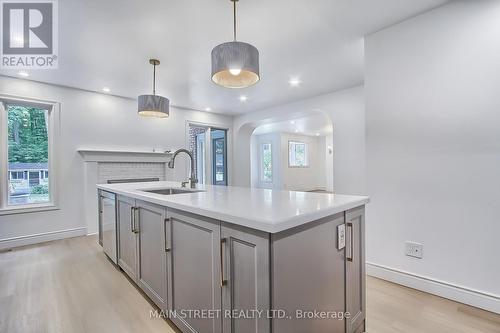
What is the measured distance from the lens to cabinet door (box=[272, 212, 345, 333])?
1.02 metres

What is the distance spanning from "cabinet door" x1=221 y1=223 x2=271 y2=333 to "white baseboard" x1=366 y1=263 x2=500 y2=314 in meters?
1.87

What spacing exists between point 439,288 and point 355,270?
1167 millimetres

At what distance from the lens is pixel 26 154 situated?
12.1ft

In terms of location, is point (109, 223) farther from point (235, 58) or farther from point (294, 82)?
point (294, 82)

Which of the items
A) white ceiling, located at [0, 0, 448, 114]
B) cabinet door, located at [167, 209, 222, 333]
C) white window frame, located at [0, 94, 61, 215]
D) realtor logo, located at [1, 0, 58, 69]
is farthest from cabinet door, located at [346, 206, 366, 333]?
white window frame, located at [0, 94, 61, 215]

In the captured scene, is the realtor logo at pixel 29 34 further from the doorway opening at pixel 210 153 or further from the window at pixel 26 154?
the doorway opening at pixel 210 153

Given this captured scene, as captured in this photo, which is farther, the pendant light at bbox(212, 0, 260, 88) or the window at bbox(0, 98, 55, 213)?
the window at bbox(0, 98, 55, 213)

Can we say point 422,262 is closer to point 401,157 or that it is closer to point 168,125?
point 401,157

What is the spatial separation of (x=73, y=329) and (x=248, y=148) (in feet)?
18.1

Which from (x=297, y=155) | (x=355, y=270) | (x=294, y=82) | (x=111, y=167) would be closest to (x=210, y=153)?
(x=111, y=167)

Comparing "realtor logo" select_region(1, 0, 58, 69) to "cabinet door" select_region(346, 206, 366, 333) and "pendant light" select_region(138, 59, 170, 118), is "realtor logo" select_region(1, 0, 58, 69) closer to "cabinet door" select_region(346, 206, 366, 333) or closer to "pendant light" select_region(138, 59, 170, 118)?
"pendant light" select_region(138, 59, 170, 118)

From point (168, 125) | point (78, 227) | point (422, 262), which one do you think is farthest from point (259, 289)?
point (168, 125)

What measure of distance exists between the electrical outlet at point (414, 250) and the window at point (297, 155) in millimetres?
7245

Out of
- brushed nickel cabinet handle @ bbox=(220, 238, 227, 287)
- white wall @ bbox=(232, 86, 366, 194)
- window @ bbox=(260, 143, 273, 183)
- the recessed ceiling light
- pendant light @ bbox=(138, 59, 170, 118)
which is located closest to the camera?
brushed nickel cabinet handle @ bbox=(220, 238, 227, 287)
